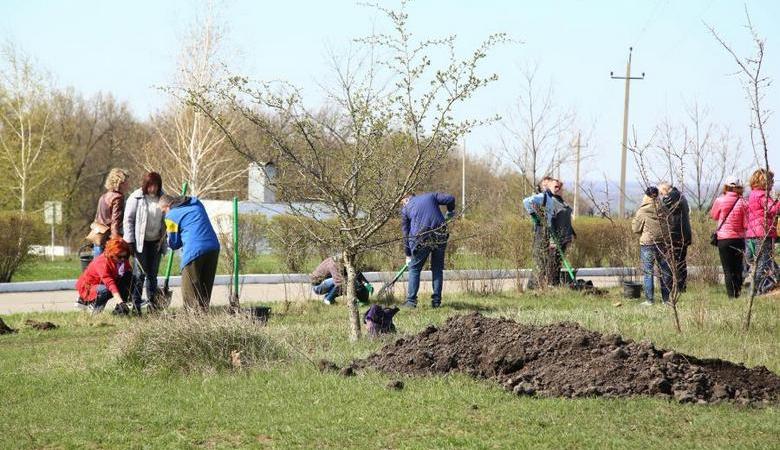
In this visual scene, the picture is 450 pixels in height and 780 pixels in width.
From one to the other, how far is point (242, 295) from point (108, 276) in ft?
14.3

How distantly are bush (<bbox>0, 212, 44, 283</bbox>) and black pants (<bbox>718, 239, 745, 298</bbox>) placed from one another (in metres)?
12.3

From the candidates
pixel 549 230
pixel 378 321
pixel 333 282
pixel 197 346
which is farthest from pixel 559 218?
pixel 197 346

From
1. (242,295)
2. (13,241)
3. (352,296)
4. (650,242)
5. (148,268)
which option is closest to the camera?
(352,296)

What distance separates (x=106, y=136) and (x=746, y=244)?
49305mm

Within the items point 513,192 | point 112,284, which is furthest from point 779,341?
point 513,192

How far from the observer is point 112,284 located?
43.7 ft

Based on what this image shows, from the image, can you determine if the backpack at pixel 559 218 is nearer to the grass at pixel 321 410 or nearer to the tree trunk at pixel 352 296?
the grass at pixel 321 410

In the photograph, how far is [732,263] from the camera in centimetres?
1477

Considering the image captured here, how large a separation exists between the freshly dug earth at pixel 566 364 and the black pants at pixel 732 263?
6.68m

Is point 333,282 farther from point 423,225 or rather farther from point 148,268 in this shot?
point 148,268

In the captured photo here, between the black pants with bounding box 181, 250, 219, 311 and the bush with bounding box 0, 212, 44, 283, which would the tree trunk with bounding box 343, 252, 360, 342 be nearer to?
the black pants with bounding box 181, 250, 219, 311

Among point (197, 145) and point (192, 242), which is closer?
point (192, 242)

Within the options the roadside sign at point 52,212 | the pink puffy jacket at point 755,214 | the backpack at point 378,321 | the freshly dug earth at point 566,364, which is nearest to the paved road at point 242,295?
the pink puffy jacket at point 755,214

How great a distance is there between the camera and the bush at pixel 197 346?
340 inches
